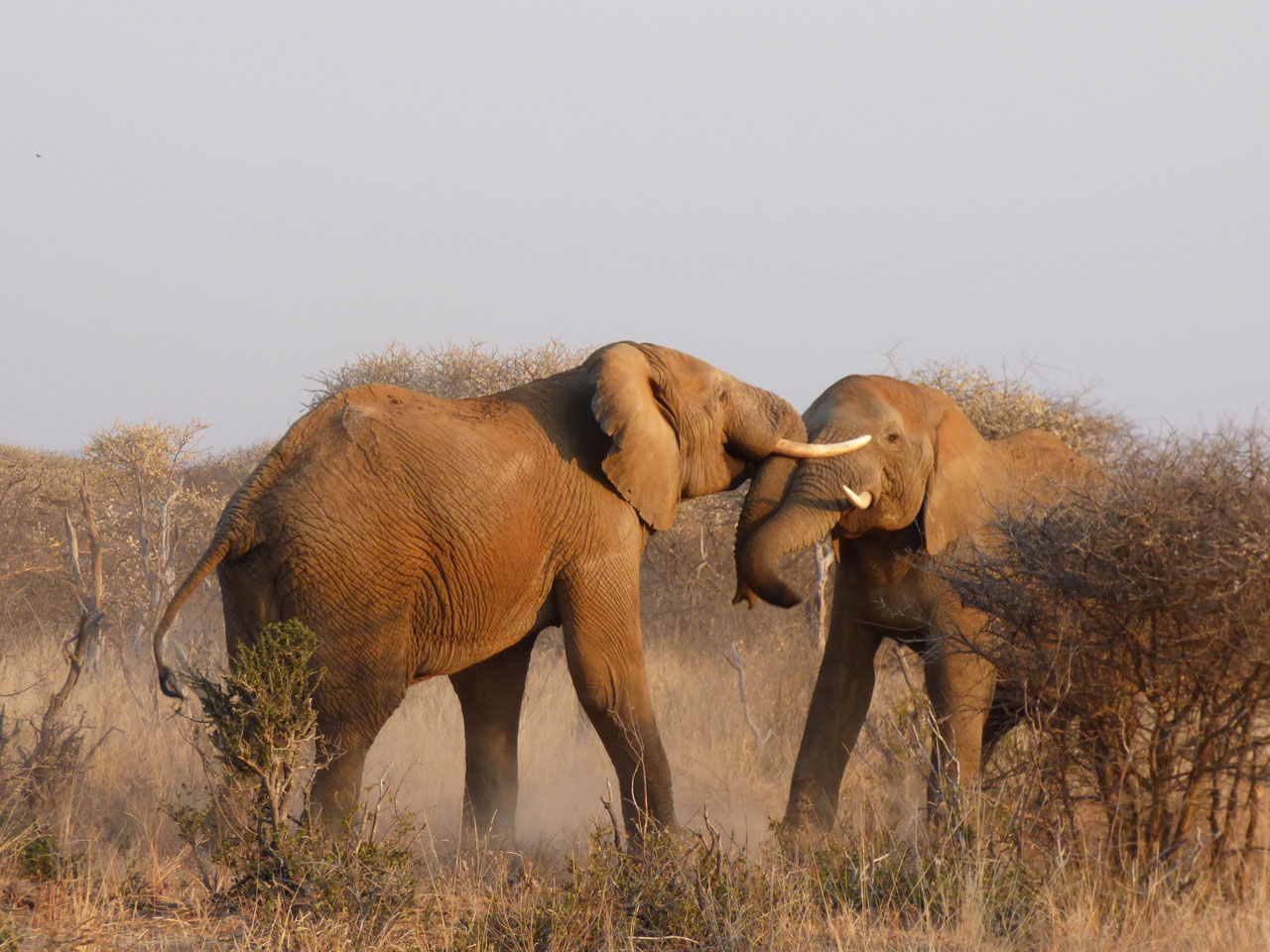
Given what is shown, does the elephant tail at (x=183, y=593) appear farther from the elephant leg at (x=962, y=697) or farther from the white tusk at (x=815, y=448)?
the elephant leg at (x=962, y=697)

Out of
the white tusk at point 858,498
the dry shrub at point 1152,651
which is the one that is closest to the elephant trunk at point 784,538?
the white tusk at point 858,498

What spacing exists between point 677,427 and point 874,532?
1.32m

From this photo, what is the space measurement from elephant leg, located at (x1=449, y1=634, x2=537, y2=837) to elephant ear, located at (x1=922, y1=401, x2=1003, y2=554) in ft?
7.94

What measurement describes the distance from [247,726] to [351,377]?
13.2 metres

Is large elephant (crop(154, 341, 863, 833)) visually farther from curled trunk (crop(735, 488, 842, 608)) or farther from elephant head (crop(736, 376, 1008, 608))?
curled trunk (crop(735, 488, 842, 608))

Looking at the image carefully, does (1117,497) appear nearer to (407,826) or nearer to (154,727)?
(407,826)

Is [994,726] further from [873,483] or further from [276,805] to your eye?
[276,805]

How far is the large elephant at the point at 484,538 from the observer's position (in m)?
6.44

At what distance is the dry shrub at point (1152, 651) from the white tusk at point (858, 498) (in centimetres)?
145

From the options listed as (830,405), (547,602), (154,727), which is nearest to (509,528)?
(547,602)

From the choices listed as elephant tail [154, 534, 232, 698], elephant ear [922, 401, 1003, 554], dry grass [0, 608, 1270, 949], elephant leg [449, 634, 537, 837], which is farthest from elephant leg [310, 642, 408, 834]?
elephant ear [922, 401, 1003, 554]

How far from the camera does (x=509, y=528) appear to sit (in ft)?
22.7

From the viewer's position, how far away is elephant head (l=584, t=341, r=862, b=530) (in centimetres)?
720

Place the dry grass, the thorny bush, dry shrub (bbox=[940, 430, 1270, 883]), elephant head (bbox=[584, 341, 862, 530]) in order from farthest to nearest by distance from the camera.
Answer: elephant head (bbox=[584, 341, 862, 530]) → the thorny bush → dry shrub (bbox=[940, 430, 1270, 883]) → the dry grass
